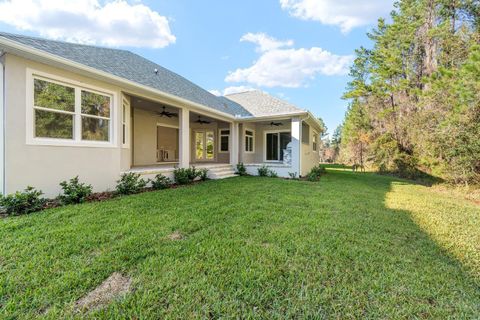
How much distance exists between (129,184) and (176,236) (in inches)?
151

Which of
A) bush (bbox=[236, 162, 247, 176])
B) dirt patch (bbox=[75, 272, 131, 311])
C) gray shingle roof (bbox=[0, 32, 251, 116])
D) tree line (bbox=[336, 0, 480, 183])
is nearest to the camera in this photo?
dirt patch (bbox=[75, 272, 131, 311])

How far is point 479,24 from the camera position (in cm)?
1178

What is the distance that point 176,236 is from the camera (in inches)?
139

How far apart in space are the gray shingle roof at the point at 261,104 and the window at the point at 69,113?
23.7 feet

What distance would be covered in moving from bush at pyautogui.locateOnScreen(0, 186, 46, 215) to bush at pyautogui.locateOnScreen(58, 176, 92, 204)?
0.46 metres

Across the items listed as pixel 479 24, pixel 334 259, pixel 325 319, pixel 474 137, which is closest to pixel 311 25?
pixel 479 24

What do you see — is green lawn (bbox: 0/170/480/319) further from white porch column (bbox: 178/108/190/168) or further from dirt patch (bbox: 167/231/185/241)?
white porch column (bbox: 178/108/190/168)

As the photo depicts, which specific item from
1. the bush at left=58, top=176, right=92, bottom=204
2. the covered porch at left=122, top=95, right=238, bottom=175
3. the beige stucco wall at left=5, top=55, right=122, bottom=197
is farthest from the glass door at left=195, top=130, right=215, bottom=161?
the bush at left=58, top=176, right=92, bottom=204

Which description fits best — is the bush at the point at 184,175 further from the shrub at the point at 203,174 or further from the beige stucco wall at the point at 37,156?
the beige stucco wall at the point at 37,156

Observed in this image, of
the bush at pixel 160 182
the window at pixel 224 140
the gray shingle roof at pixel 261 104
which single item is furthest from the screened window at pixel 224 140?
the bush at pixel 160 182

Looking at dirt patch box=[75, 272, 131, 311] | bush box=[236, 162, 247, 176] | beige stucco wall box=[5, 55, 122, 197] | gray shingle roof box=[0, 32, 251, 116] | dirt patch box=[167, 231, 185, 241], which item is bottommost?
dirt patch box=[75, 272, 131, 311]

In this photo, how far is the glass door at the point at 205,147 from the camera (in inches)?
587

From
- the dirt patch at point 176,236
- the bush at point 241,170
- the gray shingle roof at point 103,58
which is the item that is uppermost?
the gray shingle roof at point 103,58

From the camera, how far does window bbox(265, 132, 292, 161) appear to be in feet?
45.3
